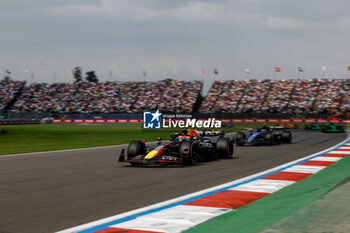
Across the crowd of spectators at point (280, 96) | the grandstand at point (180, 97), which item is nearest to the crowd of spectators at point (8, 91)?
the grandstand at point (180, 97)

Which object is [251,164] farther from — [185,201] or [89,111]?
[89,111]

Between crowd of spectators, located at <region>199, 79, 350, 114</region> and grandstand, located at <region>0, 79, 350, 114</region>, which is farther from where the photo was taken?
grandstand, located at <region>0, 79, 350, 114</region>

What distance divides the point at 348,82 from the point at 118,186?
182 ft

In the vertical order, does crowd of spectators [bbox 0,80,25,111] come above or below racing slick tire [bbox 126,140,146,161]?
above

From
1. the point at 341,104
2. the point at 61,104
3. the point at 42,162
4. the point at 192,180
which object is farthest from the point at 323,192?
the point at 61,104

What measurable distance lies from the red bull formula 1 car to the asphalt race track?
25cm

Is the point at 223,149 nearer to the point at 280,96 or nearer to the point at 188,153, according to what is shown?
the point at 188,153

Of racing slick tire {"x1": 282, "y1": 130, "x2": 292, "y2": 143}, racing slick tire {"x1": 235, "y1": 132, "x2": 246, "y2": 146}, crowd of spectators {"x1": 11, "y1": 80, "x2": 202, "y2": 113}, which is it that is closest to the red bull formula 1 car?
racing slick tire {"x1": 235, "y1": 132, "x2": 246, "y2": 146}

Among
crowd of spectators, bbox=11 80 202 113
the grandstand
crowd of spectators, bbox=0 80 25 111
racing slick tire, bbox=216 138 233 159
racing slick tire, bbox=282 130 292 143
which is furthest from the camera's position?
crowd of spectators, bbox=0 80 25 111

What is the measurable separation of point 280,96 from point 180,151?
155 feet

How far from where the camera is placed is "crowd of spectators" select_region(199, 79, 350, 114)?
52156 millimetres

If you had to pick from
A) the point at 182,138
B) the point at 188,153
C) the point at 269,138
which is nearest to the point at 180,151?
the point at 188,153

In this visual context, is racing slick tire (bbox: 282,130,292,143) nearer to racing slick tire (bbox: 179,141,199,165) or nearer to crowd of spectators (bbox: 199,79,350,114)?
racing slick tire (bbox: 179,141,199,165)

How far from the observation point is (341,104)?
51000mm
